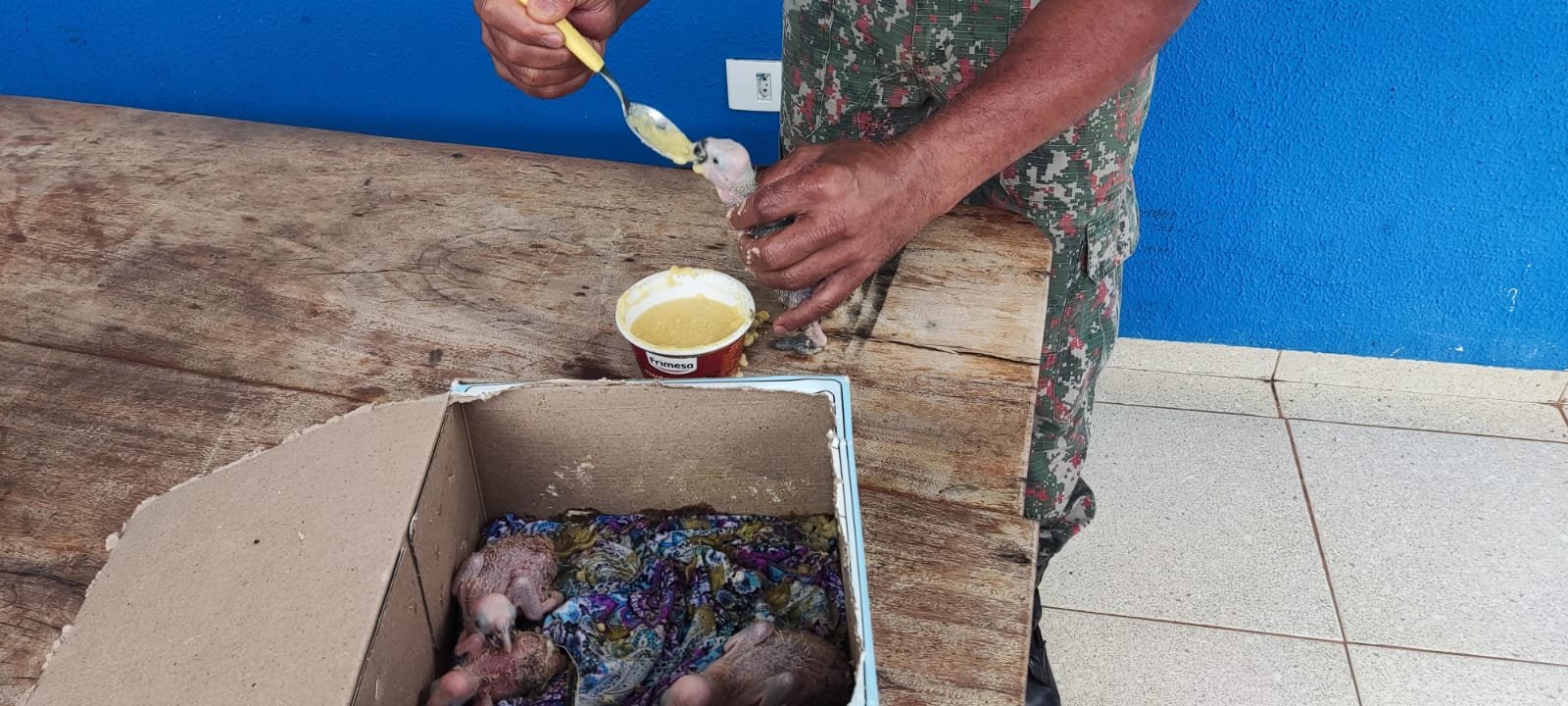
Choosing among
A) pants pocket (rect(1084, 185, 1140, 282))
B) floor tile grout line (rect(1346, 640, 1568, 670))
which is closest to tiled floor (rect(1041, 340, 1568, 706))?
floor tile grout line (rect(1346, 640, 1568, 670))

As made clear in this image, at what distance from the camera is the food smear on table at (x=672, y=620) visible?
0.71m

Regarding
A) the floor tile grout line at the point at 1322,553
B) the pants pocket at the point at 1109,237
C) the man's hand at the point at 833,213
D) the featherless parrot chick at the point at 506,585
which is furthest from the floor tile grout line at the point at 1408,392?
the featherless parrot chick at the point at 506,585

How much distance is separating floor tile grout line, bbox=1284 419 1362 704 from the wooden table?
969mm

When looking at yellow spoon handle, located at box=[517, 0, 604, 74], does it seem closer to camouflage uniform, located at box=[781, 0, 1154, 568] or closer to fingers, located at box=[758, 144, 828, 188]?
fingers, located at box=[758, 144, 828, 188]

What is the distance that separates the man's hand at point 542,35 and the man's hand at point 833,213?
0.88 feet

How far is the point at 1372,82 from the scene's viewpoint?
1707 mm

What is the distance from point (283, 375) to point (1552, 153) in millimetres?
2006

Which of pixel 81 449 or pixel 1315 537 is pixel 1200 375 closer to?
pixel 1315 537

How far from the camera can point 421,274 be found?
3.96 ft

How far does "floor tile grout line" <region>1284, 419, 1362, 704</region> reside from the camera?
1639 mm

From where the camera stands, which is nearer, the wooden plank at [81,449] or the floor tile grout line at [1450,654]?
the wooden plank at [81,449]

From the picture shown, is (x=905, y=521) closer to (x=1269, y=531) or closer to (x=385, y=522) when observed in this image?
(x=385, y=522)

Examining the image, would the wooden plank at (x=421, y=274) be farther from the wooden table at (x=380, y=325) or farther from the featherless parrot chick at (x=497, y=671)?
the featherless parrot chick at (x=497, y=671)

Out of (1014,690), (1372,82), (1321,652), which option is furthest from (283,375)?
(1372,82)
